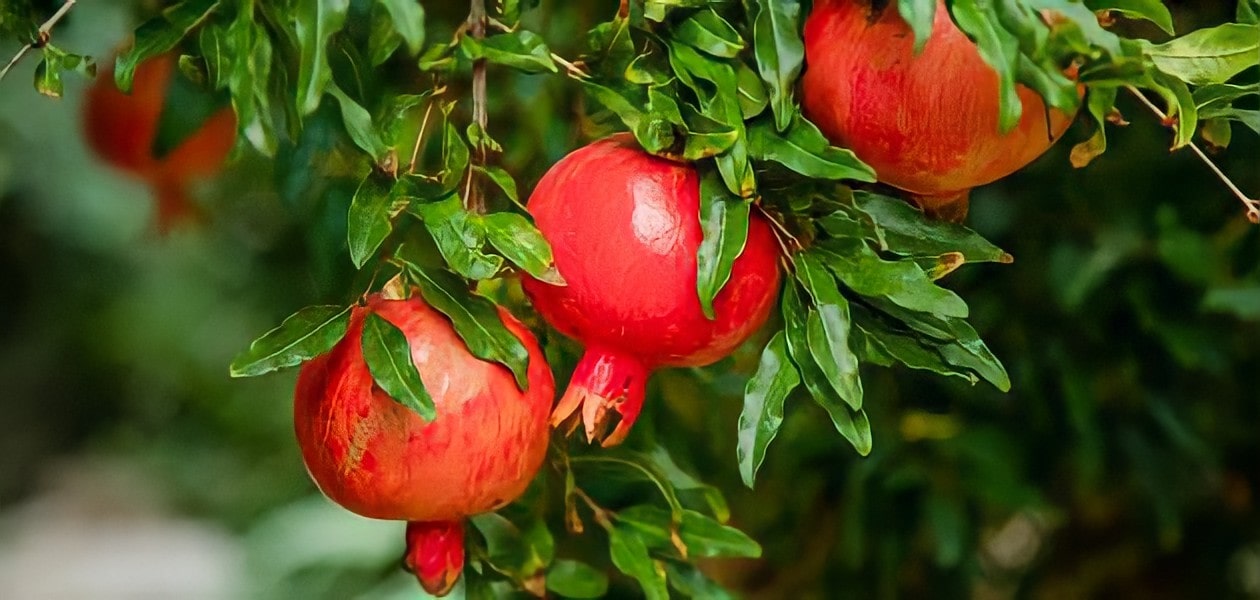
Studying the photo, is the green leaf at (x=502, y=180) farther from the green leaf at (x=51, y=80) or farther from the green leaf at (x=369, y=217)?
the green leaf at (x=51, y=80)

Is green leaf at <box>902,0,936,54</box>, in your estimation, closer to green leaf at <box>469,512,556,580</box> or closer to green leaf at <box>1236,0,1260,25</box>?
green leaf at <box>1236,0,1260,25</box>

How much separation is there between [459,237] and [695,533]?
216 mm

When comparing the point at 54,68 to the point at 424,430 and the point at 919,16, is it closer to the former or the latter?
the point at 424,430

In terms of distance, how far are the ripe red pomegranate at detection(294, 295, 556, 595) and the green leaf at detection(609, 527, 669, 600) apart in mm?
128

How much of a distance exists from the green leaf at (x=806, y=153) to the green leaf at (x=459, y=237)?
0.10 m

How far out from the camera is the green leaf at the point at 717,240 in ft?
1.40

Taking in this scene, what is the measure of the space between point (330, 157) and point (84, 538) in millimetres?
2160

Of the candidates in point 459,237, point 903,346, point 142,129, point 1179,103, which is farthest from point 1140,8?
point 142,129

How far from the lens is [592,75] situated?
493 millimetres

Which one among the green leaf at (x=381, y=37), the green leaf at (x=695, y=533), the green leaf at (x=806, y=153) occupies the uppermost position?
the green leaf at (x=381, y=37)

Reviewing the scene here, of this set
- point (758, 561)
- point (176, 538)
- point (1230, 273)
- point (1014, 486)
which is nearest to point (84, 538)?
point (176, 538)

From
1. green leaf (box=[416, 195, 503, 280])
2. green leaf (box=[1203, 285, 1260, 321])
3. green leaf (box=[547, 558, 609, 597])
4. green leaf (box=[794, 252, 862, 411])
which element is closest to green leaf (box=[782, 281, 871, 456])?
green leaf (box=[794, 252, 862, 411])

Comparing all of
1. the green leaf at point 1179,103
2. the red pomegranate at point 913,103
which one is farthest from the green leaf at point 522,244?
the green leaf at point 1179,103

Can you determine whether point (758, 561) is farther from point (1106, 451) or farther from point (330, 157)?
point (330, 157)
